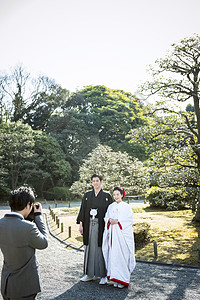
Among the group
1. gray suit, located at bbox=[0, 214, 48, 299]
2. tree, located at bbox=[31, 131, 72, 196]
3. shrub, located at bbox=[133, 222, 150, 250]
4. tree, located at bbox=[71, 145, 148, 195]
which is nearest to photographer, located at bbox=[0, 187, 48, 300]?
gray suit, located at bbox=[0, 214, 48, 299]

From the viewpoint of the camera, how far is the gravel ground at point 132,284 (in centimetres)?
437

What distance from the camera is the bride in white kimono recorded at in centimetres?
475

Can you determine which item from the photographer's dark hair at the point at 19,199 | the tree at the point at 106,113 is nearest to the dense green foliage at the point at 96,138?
the tree at the point at 106,113

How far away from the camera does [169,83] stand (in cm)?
977

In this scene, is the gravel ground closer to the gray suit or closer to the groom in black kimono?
the groom in black kimono

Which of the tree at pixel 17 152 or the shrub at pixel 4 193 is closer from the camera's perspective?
the tree at pixel 17 152

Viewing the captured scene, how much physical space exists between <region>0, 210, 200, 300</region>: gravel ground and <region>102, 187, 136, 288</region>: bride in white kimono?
0.23m

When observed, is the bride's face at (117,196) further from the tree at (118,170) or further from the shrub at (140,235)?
the tree at (118,170)

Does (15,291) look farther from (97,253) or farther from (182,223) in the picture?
(182,223)

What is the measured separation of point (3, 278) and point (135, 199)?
26063mm

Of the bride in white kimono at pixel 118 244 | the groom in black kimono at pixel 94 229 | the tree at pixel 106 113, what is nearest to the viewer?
the bride in white kimono at pixel 118 244

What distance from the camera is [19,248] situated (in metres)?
2.46

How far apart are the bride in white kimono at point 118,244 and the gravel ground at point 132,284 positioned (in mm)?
230

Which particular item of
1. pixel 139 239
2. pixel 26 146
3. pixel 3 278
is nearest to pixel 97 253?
pixel 3 278
